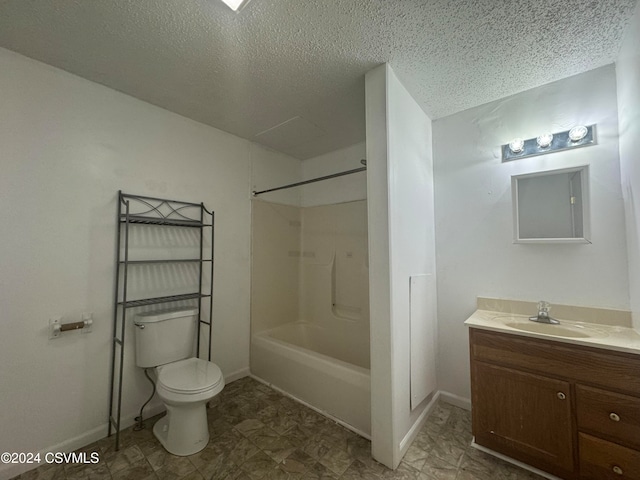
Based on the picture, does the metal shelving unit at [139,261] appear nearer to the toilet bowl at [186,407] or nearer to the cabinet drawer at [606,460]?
the toilet bowl at [186,407]

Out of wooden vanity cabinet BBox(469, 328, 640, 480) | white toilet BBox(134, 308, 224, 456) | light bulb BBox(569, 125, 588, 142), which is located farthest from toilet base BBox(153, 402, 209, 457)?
light bulb BBox(569, 125, 588, 142)

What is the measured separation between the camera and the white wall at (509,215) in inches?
62.9

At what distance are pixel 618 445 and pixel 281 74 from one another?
106 inches

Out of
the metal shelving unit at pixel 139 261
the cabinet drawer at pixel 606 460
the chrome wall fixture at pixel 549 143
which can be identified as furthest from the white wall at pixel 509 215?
the metal shelving unit at pixel 139 261

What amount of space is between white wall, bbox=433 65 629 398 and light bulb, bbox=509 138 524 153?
0.23ft

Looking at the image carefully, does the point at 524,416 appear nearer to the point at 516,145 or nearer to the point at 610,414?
the point at 610,414

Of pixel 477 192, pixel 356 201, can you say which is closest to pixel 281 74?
pixel 356 201

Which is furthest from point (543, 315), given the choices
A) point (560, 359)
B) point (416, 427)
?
point (416, 427)

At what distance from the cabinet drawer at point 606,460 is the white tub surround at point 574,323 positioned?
0.46 metres

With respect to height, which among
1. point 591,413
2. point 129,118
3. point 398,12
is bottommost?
point 591,413

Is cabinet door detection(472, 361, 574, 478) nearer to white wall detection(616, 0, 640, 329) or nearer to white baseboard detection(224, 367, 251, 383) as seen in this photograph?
white wall detection(616, 0, 640, 329)

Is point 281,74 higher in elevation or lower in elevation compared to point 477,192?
higher

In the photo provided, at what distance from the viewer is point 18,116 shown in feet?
4.95

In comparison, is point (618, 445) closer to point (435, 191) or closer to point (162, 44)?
point (435, 191)
